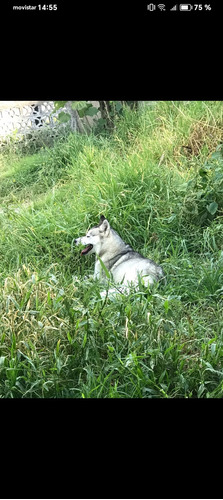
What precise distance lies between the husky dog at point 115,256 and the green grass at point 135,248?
0.07 metres

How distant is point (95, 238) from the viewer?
352 cm

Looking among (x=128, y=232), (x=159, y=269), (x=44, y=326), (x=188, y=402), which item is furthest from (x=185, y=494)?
(x=128, y=232)

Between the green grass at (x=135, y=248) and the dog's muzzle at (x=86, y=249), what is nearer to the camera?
the green grass at (x=135, y=248)

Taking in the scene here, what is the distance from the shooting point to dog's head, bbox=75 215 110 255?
350 centimetres

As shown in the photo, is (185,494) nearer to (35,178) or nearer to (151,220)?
(151,220)

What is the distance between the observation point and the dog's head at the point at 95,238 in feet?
11.5

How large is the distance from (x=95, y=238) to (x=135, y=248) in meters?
0.25
